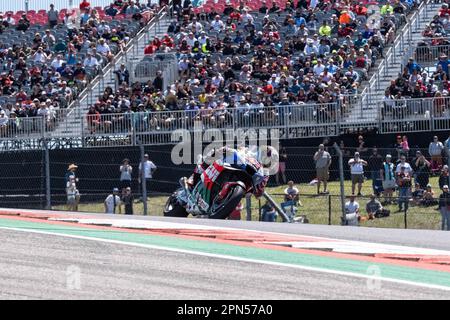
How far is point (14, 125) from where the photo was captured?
27234 millimetres

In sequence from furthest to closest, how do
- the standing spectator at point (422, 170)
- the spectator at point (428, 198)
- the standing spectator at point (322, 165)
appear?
the standing spectator at point (322, 165)
the standing spectator at point (422, 170)
the spectator at point (428, 198)

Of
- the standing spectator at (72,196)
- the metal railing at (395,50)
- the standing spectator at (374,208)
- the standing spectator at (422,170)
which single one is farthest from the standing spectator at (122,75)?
the standing spectator at (374,208)

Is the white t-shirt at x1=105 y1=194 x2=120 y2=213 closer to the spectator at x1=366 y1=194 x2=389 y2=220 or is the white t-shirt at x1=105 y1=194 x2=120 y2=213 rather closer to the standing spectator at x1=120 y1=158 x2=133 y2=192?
the standing spectator at x1=120 y1=158 x2=133 y2=192

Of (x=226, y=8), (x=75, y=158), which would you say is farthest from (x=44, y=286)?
(x=226, y=8)

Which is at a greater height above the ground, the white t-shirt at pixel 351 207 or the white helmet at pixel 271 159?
the white helmet at pixel 271 159

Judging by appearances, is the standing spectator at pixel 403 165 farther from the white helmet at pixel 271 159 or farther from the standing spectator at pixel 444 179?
the white helmet at pixel 271 159

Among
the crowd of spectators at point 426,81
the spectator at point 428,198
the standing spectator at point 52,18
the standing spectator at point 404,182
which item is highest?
the standing spectator at point 52,18

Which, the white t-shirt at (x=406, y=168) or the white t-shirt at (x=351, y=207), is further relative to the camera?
the white t-shirt at (x=406, y=168)

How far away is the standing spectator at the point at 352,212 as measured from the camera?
18750 millimetres

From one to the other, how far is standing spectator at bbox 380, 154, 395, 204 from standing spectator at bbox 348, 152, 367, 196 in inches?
17.5

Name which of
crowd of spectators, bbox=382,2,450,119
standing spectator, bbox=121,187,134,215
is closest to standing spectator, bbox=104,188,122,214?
standing spectator, bbox=121,187,134,215

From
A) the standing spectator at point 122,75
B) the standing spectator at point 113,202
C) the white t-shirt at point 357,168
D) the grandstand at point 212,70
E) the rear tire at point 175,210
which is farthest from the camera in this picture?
the standing spectator at point 122,75

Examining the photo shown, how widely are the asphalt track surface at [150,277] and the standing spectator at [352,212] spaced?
7169 mm

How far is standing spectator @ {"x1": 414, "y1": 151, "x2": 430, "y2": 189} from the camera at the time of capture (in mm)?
20328
